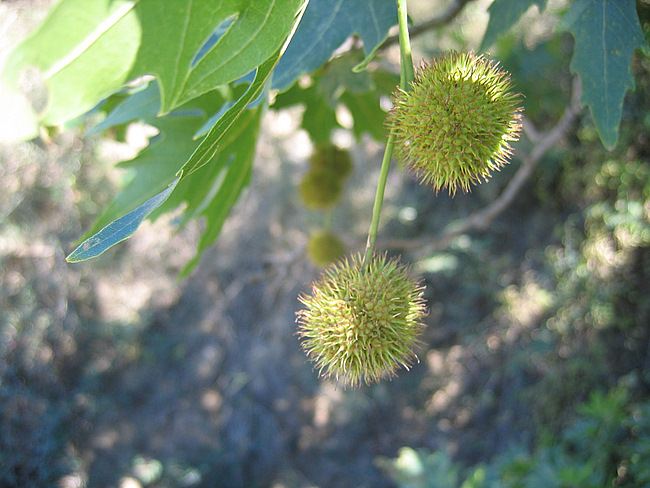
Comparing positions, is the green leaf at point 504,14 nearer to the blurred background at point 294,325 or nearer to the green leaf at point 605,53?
the green leaf at point 605,53

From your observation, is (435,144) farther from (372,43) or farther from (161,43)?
(161,43)

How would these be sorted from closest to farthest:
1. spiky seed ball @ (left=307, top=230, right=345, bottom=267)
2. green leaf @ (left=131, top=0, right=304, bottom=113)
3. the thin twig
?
green leaf @ (left=131, top=0, right=304, bottom=113) → the thin twig → spiky seed ball @ (left=307, top=230, right=345, bottom=267)

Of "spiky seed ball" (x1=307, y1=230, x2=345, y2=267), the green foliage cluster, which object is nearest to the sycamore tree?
"spiky seed ball" (x1=307, y1=230, x2=345, y2=267)

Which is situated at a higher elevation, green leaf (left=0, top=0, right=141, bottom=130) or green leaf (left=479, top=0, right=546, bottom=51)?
green leaf (left=0, top=0, right=141, bottom=130)

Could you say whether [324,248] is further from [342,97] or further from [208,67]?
[208,67]

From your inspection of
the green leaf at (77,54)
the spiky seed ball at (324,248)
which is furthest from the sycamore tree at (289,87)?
the spiky seed ball at (324,248)

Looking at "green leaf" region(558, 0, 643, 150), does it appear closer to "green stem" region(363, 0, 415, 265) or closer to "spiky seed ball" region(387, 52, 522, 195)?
"spiky seed ball" region(387, 52, 522, 195)
